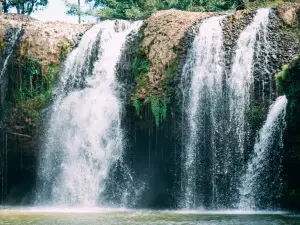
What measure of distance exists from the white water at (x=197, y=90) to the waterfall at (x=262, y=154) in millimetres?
1664

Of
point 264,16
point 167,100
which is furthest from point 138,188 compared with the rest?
point 264,16

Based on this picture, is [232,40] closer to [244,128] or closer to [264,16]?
[264,16]

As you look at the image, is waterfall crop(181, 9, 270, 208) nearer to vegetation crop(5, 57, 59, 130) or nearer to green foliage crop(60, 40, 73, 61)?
green foliage crop(60, 40, 73, 61)

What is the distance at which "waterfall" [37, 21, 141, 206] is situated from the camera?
17.2 m

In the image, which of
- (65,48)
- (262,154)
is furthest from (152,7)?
(262,154)

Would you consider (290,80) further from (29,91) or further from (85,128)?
(29,91)

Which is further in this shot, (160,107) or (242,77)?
(160,107)

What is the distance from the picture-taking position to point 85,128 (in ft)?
57.8

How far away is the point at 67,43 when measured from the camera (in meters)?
19.6

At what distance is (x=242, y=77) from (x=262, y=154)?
2510mm

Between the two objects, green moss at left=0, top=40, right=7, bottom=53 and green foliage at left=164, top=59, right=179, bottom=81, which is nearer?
green foliage at left=164, top=59, right=179, bottom=81

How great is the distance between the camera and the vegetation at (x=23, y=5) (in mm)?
33125

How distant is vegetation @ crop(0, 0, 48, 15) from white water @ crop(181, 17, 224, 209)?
65.2 feet

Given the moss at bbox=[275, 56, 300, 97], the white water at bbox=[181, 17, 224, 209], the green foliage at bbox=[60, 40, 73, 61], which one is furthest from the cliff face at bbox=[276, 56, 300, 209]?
the green foliage at bbox=[60, 40, 73, 61]
